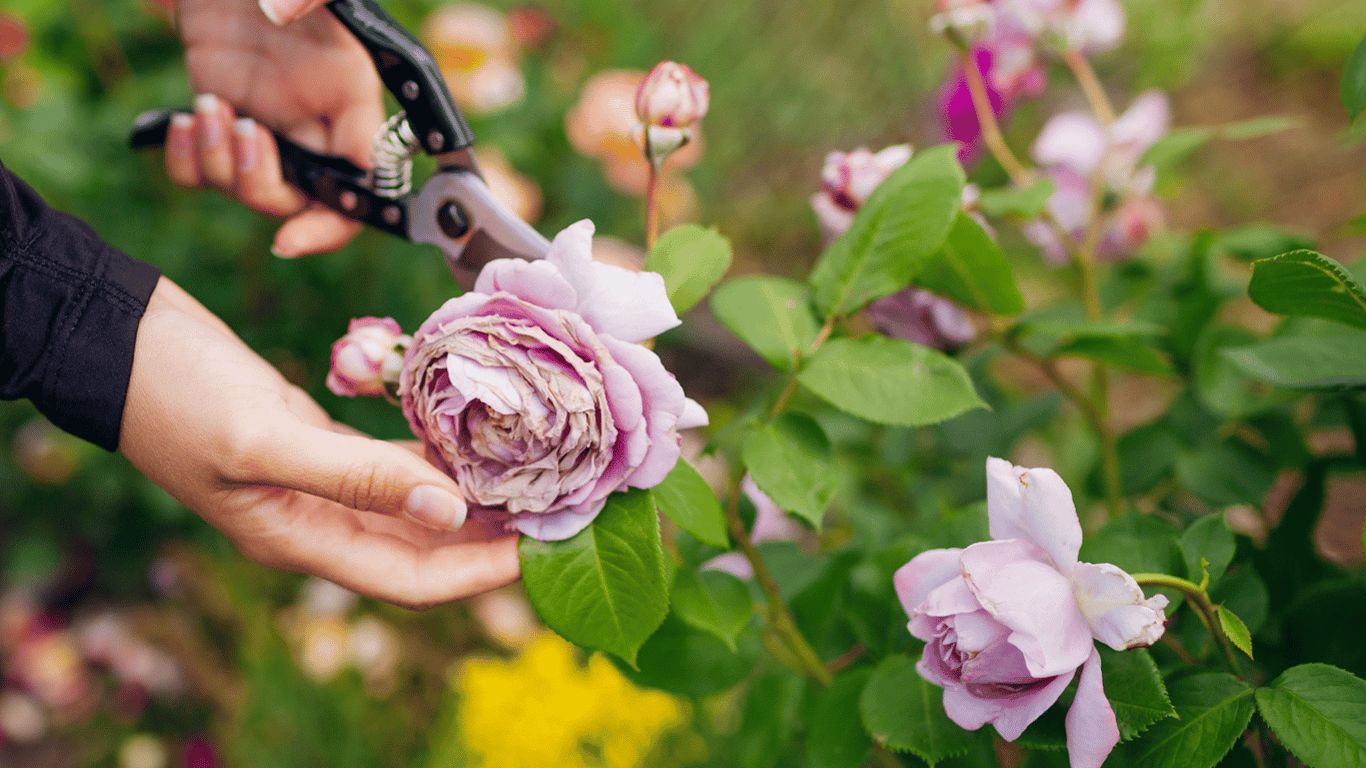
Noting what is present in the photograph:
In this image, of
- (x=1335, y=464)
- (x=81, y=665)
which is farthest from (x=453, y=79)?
(x=81, y=665)

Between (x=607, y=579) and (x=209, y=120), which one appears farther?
(x=209, y=120)

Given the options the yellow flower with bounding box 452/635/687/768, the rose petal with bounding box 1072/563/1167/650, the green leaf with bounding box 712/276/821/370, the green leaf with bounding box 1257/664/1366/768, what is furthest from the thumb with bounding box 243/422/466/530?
the yellow flower with bounding box 452/635/687/768

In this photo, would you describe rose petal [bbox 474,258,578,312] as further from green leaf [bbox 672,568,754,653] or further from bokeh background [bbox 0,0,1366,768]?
bokeh background [bbox 0,0,1366,768]

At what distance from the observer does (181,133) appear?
728 millimetres

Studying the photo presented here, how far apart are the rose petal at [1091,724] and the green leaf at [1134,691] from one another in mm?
23

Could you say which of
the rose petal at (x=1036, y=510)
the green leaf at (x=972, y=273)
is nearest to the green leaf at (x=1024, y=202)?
the green leaf at (x=972, y=273)

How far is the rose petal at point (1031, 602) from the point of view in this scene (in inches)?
14.9

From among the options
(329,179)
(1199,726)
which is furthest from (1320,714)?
(329,179)

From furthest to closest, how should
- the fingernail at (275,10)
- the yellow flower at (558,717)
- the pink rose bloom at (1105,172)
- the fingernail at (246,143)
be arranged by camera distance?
the yellow flower at (558,717), the pink rose bloom at (1105,172), the fingernail at (246,143), the fingernail at (275,10)

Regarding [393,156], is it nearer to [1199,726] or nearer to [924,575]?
[924,575]

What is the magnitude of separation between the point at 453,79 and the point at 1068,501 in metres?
1.20

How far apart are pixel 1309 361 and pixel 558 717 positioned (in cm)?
93

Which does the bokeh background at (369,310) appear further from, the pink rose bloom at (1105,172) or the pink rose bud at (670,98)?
the pink rose bud at (670,98)

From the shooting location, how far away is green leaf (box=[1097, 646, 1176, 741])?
15.8 inches
